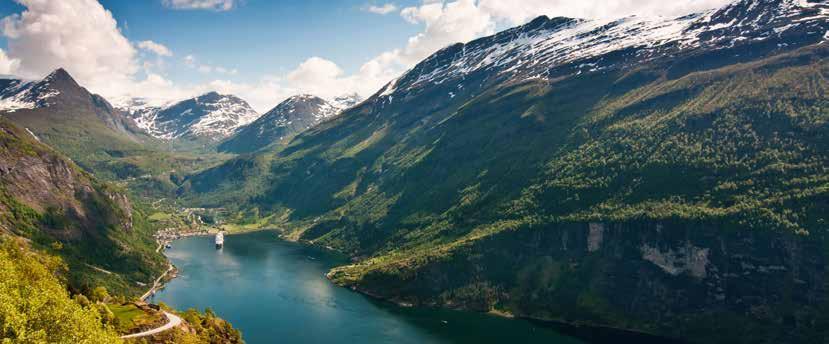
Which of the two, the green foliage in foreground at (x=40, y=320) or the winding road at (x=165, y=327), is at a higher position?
the green foliage in foreground at (x=40, y=320)

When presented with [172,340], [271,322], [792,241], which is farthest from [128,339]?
[792,241]

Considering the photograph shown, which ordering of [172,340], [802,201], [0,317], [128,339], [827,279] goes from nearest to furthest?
1. [0,317]
2. [128,339]
3. [172,340]
4. [827,279]
5. [802,201]

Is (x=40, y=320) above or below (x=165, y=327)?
above

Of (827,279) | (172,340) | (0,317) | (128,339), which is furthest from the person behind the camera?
(827,279)

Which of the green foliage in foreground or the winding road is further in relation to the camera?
the winding road

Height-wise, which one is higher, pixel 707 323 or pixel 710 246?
pixel 710 246

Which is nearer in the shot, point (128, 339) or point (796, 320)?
point (128, 339)

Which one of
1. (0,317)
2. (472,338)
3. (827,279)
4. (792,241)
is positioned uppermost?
(0,317)

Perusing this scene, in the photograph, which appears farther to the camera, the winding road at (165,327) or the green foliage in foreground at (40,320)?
the winding road at (165,327)

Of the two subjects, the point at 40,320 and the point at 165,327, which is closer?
the point at 40,320

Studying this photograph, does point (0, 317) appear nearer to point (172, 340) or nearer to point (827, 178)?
point (172, 340)

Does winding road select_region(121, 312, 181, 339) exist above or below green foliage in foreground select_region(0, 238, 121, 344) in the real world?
below
